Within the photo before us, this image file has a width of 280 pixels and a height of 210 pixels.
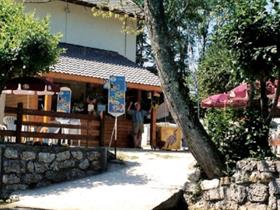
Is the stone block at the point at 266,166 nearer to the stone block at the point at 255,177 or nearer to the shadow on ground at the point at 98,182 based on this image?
the stone block at the point at 255,177

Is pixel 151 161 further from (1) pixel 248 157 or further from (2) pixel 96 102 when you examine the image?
(2) pixel 96 102

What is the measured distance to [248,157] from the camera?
38.2ft

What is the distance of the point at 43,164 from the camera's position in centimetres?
1367

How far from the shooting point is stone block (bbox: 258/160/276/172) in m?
10.8

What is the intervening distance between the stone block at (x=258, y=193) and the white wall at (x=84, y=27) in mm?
12825

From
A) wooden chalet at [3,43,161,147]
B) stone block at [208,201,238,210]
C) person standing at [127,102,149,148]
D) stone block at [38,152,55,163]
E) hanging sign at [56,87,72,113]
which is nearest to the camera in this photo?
stone block at [208,201,238,210]

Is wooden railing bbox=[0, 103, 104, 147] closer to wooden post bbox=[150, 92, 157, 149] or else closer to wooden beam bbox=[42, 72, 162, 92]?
wooden beam bbox=[42, 72, 162, 92]

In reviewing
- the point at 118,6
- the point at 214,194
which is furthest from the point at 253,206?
the point at 118,6

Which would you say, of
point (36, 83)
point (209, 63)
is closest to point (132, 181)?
point (36, 83)

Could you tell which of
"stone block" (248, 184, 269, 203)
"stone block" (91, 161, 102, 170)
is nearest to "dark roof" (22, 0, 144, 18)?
"stone block" (91, 161, 102, 170)

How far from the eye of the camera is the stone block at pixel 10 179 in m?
13.1

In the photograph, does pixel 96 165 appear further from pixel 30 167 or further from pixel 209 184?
pixel 209 184

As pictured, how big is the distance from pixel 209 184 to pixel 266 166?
1.39 m

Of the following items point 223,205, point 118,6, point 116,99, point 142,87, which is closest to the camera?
point 223,205
